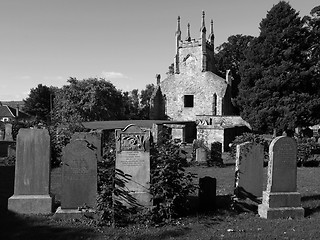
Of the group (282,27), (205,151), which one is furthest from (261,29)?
(205,151)

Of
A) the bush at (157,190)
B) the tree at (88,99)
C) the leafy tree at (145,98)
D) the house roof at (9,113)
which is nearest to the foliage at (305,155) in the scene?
the bush at (157,190)

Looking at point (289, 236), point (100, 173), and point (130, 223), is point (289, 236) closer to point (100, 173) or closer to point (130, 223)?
point (130, 223)

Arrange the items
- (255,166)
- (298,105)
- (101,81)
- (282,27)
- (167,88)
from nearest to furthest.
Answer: (255,166)
(298,105)
(282,27)
(167,88)
(101,81)

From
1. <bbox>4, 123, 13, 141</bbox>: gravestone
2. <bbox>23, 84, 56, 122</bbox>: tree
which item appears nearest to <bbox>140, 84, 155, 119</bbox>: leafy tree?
<bbox>23, 84, 56, 122</bbox>: tree

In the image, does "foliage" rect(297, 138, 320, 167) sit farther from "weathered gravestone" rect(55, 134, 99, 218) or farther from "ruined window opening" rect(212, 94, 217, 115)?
"ruined window opening" rect(212, 94, 217, 115)

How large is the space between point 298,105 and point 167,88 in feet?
52.5

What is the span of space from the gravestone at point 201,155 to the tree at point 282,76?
11.2 meters

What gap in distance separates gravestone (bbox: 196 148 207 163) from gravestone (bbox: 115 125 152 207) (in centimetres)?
834

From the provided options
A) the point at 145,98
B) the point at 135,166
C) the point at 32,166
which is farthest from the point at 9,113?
the point at 135,166

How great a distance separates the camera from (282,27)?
2462 cm

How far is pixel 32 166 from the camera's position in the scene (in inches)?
258

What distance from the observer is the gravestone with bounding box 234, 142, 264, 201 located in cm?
729

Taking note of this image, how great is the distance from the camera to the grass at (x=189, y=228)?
5.33 metres

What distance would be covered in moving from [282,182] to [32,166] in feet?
17.4
